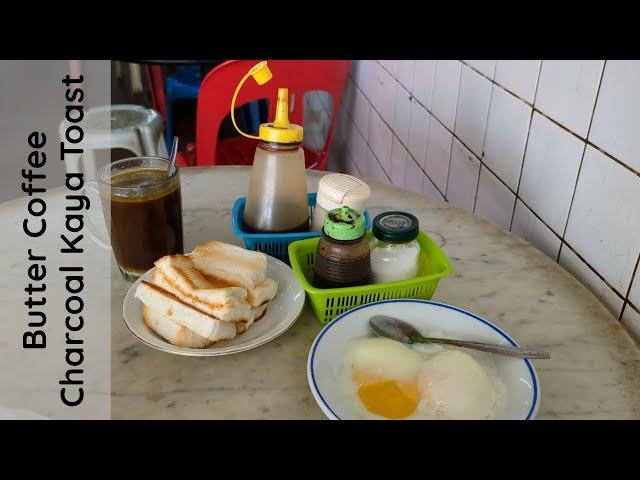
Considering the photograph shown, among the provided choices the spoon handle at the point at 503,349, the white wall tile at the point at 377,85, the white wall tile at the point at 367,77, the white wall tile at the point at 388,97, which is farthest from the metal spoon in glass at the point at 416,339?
the white wall tile at the point at 367,77

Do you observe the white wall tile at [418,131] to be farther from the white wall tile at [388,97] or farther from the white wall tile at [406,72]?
the white wall tile at [388,97]

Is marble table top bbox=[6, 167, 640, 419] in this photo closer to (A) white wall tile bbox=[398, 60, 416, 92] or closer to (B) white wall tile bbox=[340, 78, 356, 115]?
(A) white wall tile bbox=[398, 60, 416, 92]

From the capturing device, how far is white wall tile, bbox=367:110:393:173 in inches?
69.0

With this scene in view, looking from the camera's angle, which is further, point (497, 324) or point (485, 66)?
point (485, 66)

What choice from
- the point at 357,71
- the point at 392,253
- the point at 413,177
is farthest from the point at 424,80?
the point at 392,253

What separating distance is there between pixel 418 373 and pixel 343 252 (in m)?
0.17

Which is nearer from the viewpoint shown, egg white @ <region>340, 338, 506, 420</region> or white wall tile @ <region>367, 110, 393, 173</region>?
egg white @ <region>340, 338, 506, 420</region>

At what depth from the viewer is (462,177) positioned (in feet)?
3.97

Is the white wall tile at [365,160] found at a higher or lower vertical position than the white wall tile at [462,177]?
lower

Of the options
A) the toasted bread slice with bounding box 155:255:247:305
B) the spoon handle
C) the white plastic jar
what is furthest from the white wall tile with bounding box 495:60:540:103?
the toasted bread slice with bounding box 155:255:247:305

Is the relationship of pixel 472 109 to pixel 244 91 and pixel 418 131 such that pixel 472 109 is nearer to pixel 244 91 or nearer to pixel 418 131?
pixel 418 131

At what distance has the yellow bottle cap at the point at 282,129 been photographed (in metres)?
0.82

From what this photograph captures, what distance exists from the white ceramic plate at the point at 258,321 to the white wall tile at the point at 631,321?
415 millimetres

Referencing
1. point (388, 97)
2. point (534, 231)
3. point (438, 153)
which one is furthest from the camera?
point (388, 97)
